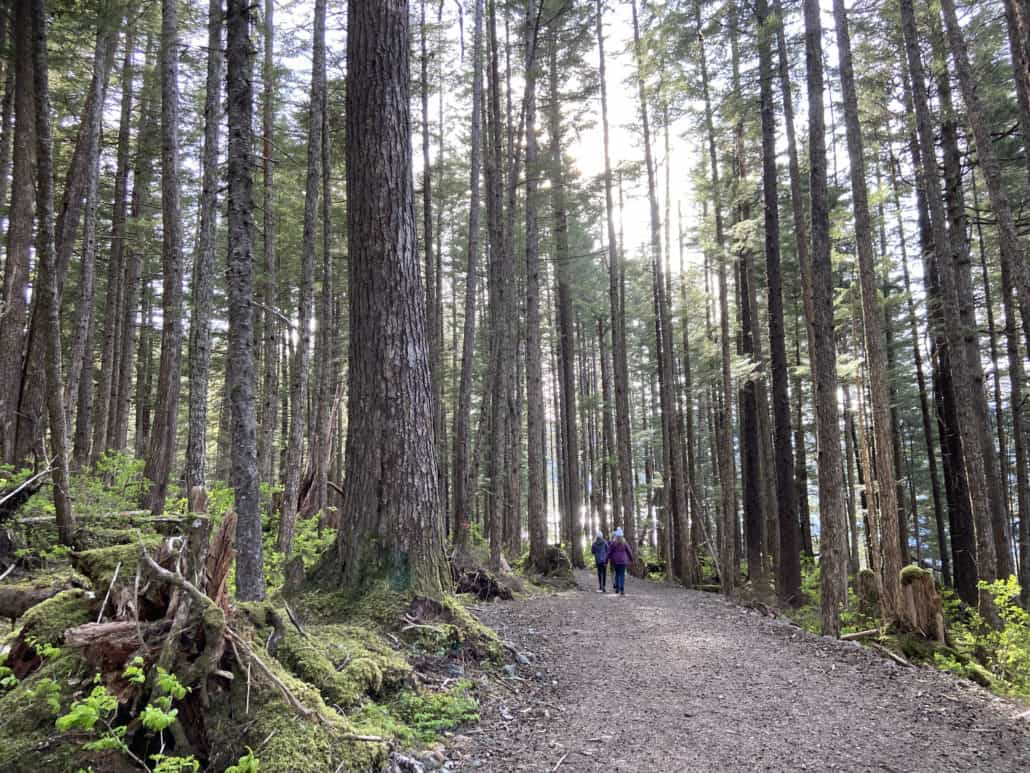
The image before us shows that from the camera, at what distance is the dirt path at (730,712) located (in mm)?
3752

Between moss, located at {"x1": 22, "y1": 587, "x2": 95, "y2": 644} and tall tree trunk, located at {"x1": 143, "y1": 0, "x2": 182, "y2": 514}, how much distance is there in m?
8.21

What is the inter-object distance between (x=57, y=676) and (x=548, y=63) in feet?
61.7

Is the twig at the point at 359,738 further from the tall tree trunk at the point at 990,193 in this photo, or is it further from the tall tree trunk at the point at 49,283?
the tall tree trunk at the point at 990,193

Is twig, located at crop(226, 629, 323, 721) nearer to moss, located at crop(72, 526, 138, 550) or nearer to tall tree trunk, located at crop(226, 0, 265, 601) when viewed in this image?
moss, located at crop(72, 526, 138, 550)

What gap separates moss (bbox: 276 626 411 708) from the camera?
3.47 m

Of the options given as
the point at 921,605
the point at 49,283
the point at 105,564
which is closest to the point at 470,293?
the point at 49,283

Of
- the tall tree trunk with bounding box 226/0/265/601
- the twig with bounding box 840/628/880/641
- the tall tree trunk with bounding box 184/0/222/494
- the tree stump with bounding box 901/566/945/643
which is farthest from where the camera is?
the tall tree trunk with bounding box 184/0/222/494

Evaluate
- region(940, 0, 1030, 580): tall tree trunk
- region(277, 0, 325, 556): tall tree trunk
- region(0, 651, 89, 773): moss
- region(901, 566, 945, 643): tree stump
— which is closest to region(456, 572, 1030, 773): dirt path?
region(901, 566, 945, 643): tree stump

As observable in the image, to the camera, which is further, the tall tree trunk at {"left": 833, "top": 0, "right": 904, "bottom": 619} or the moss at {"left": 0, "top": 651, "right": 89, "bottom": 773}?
the tall tree trunk at {"left": 833, "top": 0, "right": 904, "bottom": 619}

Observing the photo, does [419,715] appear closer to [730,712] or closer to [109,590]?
[109,590]

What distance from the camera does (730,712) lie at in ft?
15.2

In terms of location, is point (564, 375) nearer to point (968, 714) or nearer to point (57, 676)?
point (968, 714)

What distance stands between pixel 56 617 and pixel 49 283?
4.33m

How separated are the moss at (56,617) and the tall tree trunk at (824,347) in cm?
891
